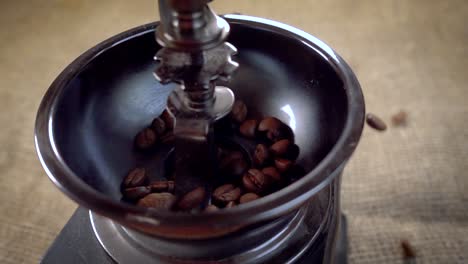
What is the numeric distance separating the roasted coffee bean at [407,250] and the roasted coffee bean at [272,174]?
0.37 m

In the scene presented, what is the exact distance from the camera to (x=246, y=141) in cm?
67

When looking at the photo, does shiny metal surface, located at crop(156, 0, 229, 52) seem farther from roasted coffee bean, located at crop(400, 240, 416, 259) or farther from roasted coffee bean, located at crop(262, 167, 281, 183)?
roasted coffee bean, located at crop(400, 240, 416, 259)

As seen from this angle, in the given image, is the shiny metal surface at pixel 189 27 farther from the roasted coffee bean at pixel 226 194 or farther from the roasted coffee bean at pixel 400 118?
the roasted coffee bean at pixel 400 118

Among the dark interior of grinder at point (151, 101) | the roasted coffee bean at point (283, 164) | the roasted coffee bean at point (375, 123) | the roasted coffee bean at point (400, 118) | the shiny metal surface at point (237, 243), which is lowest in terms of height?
the roasted coffee bean at point (400, 118)

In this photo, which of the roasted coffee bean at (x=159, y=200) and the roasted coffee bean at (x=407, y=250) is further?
the roasted coffee bean at (x=407, y=250)

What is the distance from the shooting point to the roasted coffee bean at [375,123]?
1029 mm

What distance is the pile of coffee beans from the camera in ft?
1.88

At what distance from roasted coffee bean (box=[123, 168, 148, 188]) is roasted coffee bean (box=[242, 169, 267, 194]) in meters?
0.12

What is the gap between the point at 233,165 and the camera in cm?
62

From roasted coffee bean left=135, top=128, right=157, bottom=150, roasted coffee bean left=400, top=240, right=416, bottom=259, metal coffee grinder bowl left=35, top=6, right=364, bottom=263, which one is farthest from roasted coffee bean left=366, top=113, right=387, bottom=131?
roasted coffee bean left=135, top=128, right=157, bottom=150

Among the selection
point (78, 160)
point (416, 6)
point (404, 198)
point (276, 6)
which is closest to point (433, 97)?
point (404, 198)

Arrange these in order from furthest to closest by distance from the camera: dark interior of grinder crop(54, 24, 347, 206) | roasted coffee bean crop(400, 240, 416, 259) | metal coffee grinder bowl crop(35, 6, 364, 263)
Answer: roasted coffee bean crop(400, 240, 416, 259), dark interior of grinder crop(54, 24, 347, 206), metal coffee grinder bowl crop(35, 6, 364, 263)

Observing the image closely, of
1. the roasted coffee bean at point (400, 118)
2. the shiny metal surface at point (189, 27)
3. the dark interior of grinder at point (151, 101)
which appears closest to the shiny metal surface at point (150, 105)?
the dark interior of grinder at point (151, 101)

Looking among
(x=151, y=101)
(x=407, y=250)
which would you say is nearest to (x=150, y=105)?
(x=151, y=101)
